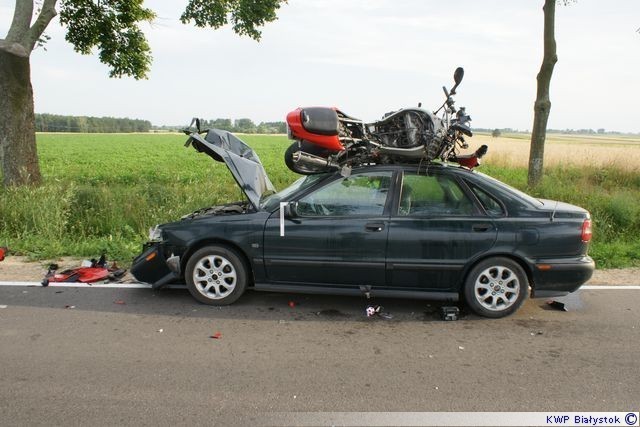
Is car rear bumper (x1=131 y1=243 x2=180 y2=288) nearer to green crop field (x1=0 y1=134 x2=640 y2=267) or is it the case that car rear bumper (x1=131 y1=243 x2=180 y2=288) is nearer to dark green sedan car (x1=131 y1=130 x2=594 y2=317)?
dark green sedan car (x1=131 y1=130 x2=594 y2=317)

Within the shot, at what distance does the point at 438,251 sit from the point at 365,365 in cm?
150

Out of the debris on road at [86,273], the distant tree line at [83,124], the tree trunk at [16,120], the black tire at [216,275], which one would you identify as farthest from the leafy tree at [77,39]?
the distant tree line at [83,124]

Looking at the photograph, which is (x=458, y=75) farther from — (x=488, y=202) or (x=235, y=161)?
(x=235, y=161)

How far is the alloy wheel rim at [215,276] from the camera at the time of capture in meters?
5.07

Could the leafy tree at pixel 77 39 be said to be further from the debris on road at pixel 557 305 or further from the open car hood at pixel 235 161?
the debris on road at pixel 557 305

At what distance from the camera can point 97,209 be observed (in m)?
9.16

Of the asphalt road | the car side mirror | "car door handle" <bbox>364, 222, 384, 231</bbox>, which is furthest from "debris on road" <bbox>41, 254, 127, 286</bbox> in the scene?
"car door handle" <bbox>364, 222, 384, 231</bbox>

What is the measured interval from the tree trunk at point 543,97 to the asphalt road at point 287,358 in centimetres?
639

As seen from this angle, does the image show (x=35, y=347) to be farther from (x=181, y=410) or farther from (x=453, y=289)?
(x=453, y=289)

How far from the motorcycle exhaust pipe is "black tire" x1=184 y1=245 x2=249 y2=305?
3.83 ft

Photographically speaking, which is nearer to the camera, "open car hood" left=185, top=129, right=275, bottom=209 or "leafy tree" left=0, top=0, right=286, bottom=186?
"open car hood" left=185, top=129, right=275, bottom=209

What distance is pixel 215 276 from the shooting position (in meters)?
5.10

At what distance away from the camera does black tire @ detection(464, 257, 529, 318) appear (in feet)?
15.9

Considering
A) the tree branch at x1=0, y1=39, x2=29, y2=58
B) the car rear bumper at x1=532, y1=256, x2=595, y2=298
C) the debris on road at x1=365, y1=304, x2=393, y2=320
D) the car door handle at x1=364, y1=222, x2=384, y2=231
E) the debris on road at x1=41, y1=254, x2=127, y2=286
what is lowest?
the debris on road at x1=41, y1=254, x2=127, y2=286
